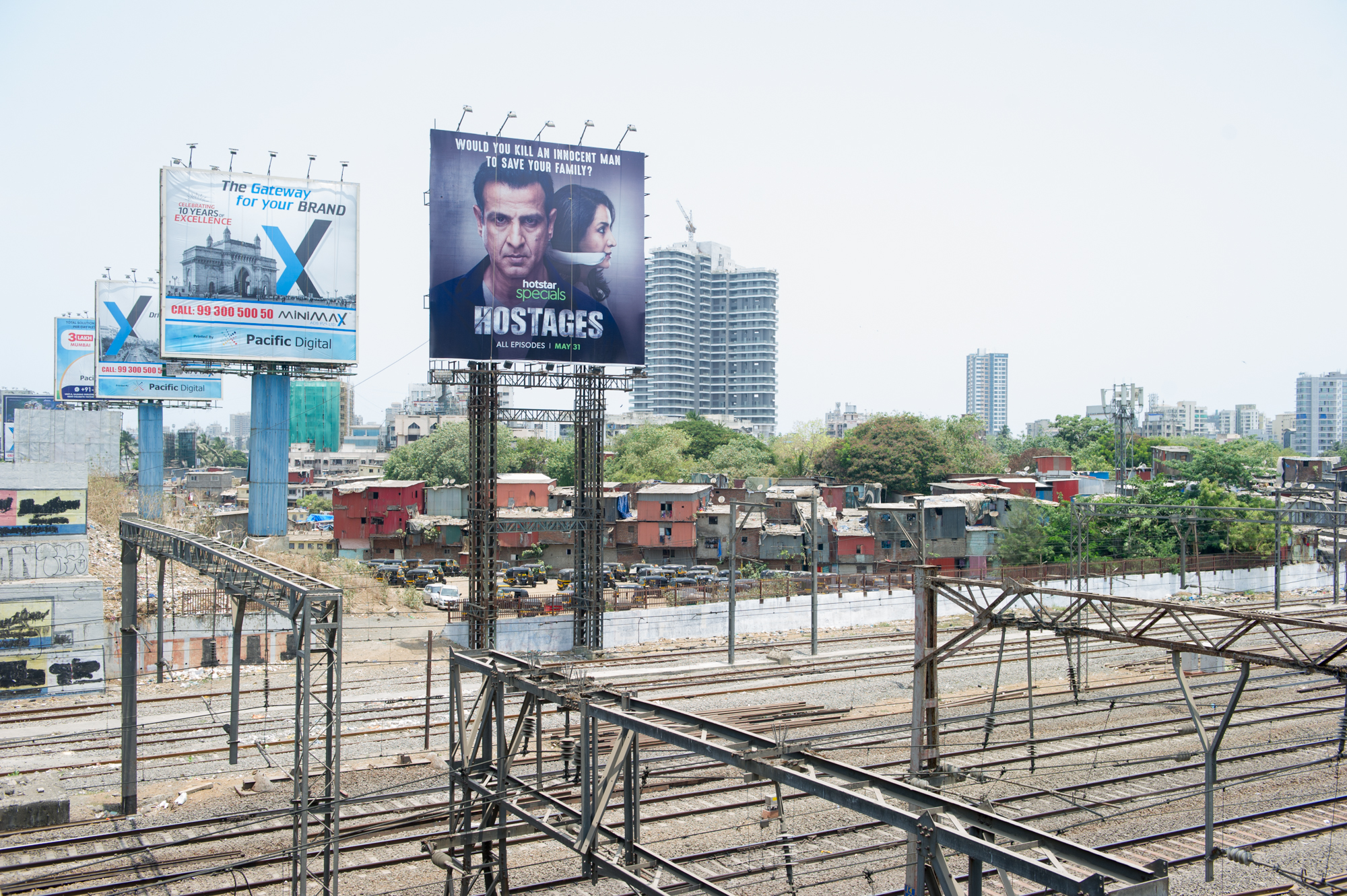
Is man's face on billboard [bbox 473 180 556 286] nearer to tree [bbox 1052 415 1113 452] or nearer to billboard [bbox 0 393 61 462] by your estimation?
billboard [bbox 0 393 61 462]

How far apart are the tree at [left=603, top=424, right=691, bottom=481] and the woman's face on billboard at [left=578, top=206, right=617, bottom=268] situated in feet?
163

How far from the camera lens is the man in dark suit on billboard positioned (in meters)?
32.1

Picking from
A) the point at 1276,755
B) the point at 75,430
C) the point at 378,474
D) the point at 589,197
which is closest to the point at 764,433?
the point at 378,474

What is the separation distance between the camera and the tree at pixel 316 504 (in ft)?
298

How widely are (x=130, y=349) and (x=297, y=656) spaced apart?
158ft

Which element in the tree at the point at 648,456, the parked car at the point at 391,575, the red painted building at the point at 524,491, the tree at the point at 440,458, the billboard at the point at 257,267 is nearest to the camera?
the billboard at the point at 257,267

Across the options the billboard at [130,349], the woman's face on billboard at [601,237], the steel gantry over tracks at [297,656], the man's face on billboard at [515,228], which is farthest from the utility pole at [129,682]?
the billboard at [130,349]

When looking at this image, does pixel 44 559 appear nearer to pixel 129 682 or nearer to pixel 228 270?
→ pixel 228 270

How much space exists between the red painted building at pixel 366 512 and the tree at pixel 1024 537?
36.1 m

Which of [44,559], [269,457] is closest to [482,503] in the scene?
[44,559]

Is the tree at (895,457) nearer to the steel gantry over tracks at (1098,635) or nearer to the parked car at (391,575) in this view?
the parked car at (391,575)

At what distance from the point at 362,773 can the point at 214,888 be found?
17.3 feet

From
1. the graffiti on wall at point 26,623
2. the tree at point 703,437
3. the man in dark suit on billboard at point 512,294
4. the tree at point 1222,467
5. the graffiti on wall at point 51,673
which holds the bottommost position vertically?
the graffiti on wall at point 51,673

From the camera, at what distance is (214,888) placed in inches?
595
